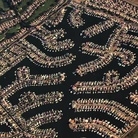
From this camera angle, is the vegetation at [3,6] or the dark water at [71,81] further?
the vegetation at [3,6]

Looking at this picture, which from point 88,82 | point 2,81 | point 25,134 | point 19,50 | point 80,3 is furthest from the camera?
point 80,3

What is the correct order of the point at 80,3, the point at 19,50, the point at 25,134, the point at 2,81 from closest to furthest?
the point at 25,134 → the point at 2,81 → the point at 19,50 → the point at 80,3

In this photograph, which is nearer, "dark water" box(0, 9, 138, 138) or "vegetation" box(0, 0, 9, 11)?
"dark water" box(0, 9, 138, 138)

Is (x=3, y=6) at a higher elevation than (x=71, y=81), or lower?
higher

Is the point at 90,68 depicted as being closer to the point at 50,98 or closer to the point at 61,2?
the point at 50,98

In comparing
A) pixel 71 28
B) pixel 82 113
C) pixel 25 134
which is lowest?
pixel 25 134

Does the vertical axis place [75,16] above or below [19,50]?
above

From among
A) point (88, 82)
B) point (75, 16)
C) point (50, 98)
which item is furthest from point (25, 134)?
point (75, 16)

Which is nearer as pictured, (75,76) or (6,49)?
(75,76)

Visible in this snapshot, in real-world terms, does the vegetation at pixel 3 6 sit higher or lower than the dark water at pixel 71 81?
higher

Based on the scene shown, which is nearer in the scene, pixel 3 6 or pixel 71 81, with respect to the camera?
pixel 71 81

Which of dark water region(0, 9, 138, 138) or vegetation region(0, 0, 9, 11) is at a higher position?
vegetation region(0, 0, 9, 11)
